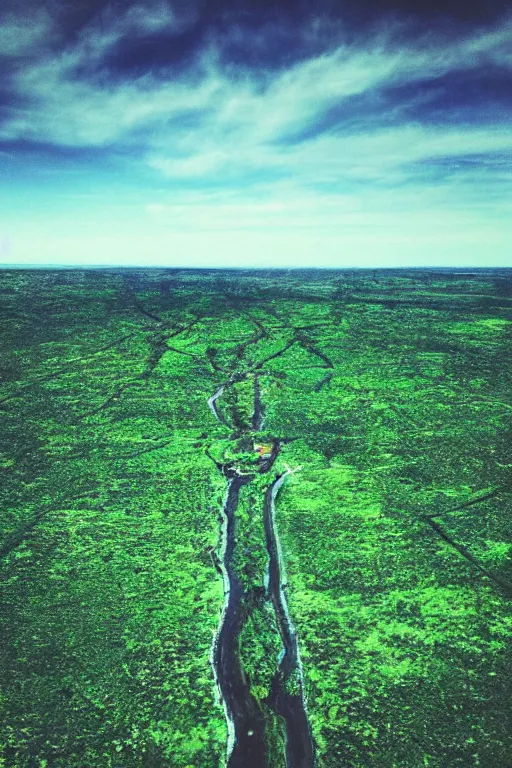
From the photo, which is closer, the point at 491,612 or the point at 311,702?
the point at 311,702

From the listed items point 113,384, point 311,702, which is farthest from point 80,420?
point 311,702

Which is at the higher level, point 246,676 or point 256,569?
point 256,569

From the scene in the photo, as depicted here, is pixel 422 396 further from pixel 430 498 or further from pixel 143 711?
pixel 143 711

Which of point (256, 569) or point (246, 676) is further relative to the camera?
point (256, 569)

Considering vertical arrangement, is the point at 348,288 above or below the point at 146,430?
above
